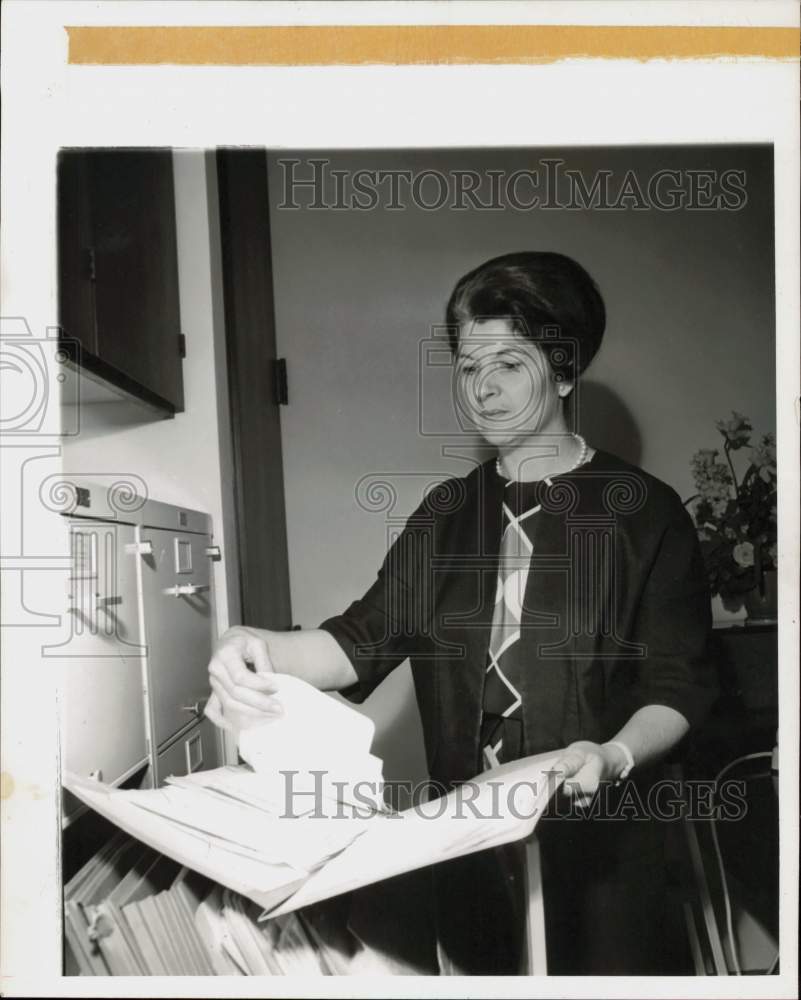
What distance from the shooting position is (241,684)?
36.3 inches

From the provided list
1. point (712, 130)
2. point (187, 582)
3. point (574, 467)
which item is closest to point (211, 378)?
point (187, 582)

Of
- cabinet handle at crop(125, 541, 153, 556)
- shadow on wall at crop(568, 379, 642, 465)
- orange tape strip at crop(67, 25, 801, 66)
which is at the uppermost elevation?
orange tape strip at crop(67, 25, 801, 66)

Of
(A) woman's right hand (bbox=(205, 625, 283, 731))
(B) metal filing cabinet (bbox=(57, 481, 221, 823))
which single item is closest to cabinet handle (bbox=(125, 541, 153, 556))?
(B) metal filing cabinet (bbox=(57, 481, 221, 823))

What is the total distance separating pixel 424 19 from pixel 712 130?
37 centimetres

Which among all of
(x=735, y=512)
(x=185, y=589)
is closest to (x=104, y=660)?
(x=185, y=589)

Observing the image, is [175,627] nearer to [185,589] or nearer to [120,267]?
[185,589]

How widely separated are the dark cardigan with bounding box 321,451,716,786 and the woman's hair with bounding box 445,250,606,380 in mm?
141

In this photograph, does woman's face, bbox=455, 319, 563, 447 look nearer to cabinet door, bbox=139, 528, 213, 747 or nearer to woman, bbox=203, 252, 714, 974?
woman, bbox=203, 252, 714, 974

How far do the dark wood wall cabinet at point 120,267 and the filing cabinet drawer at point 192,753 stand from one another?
41 centimetres

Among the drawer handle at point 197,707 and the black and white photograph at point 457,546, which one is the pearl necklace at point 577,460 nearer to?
the black and white photograph at point 457,546

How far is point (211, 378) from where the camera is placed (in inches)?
38.8

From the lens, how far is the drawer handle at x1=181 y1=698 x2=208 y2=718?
0.91 m

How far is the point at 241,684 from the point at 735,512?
630 mm

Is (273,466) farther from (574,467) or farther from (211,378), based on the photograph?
(574,467)
